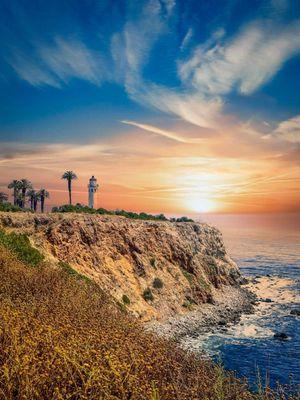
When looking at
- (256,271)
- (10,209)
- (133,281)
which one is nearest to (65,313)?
(133,281)

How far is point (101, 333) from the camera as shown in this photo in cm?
973

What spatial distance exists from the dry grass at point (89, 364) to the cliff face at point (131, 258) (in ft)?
79.8

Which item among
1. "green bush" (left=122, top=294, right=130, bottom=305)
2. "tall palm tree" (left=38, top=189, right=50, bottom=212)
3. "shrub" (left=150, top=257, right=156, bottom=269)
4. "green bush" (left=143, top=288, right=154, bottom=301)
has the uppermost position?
"tall palm tree" (left=38, top=189, right=50, bottom=212)

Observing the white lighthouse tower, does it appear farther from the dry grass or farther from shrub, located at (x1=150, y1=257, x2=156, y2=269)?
the dry grass

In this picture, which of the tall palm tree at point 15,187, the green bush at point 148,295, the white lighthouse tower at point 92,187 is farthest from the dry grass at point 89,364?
the tall palm tree at point 15,187

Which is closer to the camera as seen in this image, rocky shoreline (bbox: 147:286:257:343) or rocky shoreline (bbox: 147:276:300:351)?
rocky shoreline (bbox: 147:286:257:343)

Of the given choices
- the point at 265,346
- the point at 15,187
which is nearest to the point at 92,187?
the point at 15,187

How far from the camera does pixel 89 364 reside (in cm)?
734

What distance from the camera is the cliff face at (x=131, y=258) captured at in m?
40.1

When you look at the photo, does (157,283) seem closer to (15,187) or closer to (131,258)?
(131,258)

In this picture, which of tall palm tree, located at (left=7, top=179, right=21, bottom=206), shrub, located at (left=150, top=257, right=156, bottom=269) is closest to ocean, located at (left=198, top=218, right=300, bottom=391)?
shrub, located at (left=150, top=257, right=156, bottom=269)

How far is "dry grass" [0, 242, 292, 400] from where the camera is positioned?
22.3ft

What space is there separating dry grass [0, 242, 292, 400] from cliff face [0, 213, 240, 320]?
24.3 m

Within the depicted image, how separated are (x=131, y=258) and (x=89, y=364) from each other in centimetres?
4205
